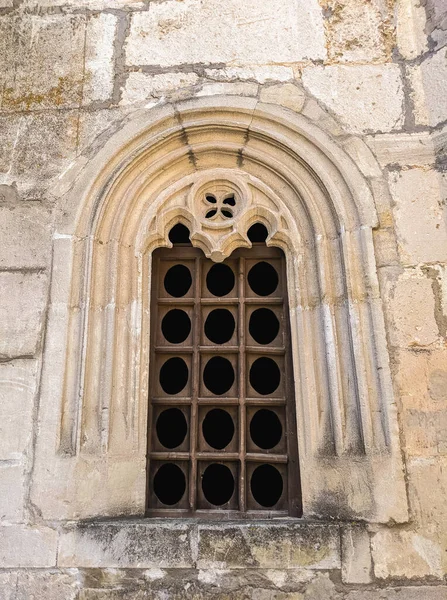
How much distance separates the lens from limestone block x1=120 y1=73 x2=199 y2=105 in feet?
10.1

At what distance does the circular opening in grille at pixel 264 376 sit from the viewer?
2.80m

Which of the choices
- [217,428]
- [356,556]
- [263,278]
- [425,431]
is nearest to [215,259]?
[263,278]

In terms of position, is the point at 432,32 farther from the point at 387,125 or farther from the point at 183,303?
the point at 183,303

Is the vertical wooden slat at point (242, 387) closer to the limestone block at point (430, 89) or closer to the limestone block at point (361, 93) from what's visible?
the limestone block at point (361, 93)

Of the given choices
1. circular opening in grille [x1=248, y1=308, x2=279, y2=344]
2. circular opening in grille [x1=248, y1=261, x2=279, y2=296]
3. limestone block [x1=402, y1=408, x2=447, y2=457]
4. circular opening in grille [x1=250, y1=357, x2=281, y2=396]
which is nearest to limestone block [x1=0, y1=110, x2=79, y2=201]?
circular opening in grille [x1=248, y1=261, x2=279, y2=296]

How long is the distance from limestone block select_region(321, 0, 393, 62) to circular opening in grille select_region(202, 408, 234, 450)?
83.2 inches

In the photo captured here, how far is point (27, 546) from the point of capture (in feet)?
7.63

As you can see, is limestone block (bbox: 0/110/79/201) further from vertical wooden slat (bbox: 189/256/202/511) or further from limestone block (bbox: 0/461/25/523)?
limestone block (bbox: 0/461/25/523)

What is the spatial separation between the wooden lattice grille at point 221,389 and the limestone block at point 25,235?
59 cm

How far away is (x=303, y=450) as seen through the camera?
2510mm

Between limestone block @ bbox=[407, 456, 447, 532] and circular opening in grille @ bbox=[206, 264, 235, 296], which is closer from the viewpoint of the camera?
limestone block @ bbox=[407, 456, 447, 532]

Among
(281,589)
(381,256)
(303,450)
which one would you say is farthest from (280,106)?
(281,589)

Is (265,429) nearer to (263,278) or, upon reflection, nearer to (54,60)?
(263,278)

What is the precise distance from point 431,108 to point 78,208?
1.97 meters
